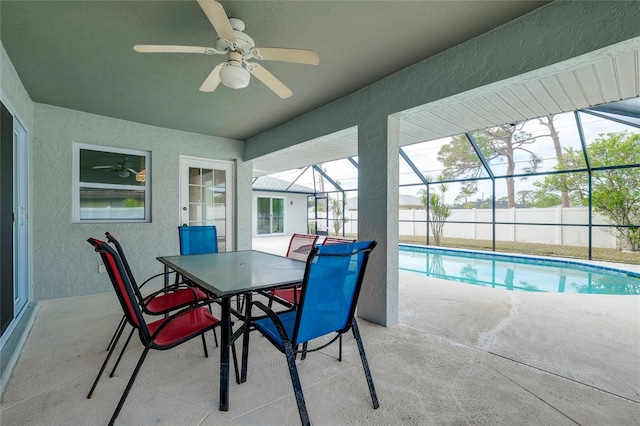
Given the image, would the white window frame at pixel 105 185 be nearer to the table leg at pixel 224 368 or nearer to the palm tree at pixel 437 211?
the table leg at pixel 224 368

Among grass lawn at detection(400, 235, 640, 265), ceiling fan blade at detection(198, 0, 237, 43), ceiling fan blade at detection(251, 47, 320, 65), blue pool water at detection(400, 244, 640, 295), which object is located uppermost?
ceiling fan blade at detection(198, 0, 237, 43)

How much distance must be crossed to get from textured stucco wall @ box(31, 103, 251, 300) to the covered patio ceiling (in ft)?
6.93

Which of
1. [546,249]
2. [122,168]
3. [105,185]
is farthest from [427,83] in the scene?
[546,249]

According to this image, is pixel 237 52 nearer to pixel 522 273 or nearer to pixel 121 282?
pixel 121 282

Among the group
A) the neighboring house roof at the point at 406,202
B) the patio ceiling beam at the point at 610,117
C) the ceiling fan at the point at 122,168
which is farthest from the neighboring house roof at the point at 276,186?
the patio ceiling beam at the point at 610,117

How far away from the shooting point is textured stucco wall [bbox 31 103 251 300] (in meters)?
3.53

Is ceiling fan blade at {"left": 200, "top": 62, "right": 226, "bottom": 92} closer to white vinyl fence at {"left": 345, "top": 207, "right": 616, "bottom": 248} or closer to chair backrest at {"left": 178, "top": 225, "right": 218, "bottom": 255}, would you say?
chair backrest at {"left": 178, "top": 225, "right": 218, "bottom": 255}

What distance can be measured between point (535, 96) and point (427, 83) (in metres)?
2.02

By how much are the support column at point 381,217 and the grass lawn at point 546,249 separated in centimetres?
694

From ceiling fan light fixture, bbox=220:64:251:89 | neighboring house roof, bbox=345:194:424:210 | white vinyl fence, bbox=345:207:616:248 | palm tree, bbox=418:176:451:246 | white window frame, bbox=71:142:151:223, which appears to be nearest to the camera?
ceiling fan light fixture, bbox=220:64:251:89

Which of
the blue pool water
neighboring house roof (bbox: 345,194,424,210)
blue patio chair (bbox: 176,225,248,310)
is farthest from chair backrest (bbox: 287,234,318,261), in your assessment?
neighboring house roof (bbox: 345,194,424,210)

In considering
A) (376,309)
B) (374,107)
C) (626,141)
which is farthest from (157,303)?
(626,141)

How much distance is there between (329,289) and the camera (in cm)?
148

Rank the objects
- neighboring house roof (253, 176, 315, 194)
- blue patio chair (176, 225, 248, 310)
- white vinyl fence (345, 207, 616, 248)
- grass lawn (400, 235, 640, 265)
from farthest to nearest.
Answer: neighboring house roof (253, 176, 315, 194)
white vinyl fence (345, 207, 616, 248)
grass lawn (400, 235, 640, 265)
blue patio chair (176, 225, 248, 310)
